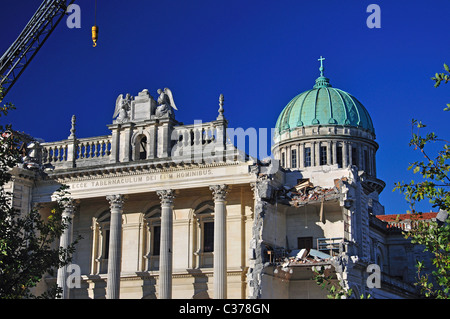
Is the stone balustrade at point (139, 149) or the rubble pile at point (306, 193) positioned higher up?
the stone balustrade at point (139, 149)

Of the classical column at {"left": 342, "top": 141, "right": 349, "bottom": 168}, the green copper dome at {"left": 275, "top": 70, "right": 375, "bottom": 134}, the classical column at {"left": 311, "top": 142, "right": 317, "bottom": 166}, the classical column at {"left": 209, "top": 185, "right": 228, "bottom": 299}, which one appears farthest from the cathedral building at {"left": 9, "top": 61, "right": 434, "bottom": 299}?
the green copper dome at {"left": 275, "top": 70, "right": 375, "bottom": 134}

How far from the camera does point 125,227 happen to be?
2089 inches

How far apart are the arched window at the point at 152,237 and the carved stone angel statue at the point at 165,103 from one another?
664 centimetres

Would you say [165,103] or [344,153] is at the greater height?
[344,153]

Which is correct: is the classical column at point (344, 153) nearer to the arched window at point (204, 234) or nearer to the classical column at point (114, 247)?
the arched window at point (204, 234)

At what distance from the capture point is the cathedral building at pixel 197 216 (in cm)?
4497

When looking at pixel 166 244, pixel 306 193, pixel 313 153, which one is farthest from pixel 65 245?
pixel 313 153

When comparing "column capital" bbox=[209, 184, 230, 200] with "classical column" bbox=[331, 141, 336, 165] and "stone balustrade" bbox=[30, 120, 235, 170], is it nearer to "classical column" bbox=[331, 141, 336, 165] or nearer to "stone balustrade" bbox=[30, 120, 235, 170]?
"stone balustrade" bbox=[30, 120, 235, 170]

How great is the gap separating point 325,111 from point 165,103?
2577 cm

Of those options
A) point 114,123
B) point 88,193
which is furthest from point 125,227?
point 114,123

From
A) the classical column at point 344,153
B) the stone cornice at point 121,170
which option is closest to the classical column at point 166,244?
the stone cornice at point 121,170

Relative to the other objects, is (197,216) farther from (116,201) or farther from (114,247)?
(114,247)

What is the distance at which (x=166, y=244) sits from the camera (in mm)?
48094

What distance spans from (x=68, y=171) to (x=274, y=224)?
15.4m
